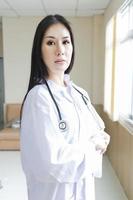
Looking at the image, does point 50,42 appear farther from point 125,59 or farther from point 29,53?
point 29,53

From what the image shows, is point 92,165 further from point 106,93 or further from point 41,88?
point 106,93

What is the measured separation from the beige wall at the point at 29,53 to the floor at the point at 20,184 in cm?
184

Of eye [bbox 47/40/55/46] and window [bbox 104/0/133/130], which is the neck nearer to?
eye [bbox 47/40/55/46]

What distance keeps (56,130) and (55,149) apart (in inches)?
2.5

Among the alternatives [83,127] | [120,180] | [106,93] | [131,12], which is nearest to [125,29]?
[131,12]

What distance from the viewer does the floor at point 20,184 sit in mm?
2828

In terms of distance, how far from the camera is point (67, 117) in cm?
86

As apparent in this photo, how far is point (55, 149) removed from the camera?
0.78m

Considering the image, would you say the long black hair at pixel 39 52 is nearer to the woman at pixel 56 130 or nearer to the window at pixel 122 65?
the woman at pixel 56 130

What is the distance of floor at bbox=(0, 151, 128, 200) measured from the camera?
→ 2828mm

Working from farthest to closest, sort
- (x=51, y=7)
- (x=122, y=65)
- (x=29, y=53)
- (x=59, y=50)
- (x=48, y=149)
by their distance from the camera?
(x=29, y=53), (x=51, y=7), (x=122, y=65), (x=59, y=50), (x=48, y=149)

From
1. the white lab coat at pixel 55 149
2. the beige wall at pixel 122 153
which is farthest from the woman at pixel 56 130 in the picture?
the beige wall at pixel 122 153

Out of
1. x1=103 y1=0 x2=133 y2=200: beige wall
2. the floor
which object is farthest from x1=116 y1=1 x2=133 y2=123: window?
the floor

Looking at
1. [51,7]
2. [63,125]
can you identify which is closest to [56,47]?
[63,125]
